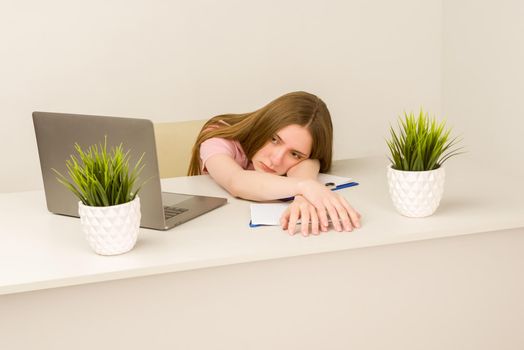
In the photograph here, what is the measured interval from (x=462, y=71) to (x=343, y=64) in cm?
60

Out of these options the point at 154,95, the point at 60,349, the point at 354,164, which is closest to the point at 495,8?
the point at 354,164

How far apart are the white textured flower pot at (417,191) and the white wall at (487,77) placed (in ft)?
4.97

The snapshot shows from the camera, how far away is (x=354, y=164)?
213 cm

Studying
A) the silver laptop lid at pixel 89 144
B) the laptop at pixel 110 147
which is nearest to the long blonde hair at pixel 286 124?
the laptop at pixel 110 147

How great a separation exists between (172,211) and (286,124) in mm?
470

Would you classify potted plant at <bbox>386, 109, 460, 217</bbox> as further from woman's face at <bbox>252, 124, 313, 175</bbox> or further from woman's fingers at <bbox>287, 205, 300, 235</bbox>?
woman's face at <bbox>252, 124, 313, 175</bbox>

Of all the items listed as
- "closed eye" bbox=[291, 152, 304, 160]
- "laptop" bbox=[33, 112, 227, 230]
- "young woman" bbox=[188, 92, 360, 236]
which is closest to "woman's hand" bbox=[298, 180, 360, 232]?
"young woman" bbox=[188, 92, 360, 236]

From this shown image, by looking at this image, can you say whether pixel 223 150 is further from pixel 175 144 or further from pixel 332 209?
pixel 332 209

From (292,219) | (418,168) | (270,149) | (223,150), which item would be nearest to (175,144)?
(223,150)

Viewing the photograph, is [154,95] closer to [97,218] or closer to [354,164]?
[354,164]

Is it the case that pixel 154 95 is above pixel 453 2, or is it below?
below

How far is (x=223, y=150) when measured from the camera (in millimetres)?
2000

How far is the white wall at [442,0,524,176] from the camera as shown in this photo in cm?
285

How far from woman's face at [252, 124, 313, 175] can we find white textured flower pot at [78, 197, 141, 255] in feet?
2.16
